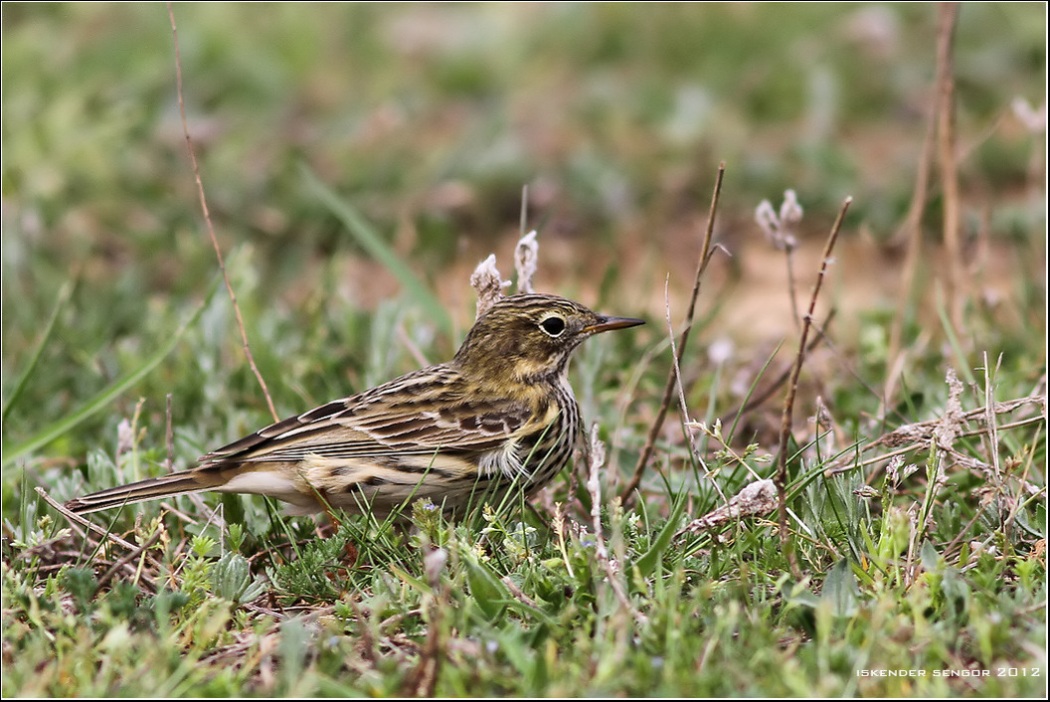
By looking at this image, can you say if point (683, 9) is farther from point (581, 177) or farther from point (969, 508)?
point (969, 508)

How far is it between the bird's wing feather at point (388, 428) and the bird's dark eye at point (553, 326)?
346 mm

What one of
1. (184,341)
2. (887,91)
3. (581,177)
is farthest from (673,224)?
(184,341)

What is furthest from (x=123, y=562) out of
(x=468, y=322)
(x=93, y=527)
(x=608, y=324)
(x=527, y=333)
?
(x=468, y=322)

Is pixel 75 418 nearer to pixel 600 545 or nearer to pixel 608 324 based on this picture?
pixel 608 324

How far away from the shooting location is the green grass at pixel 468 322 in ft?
12.9

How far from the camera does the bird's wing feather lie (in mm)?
5152

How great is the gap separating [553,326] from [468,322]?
1860 mm

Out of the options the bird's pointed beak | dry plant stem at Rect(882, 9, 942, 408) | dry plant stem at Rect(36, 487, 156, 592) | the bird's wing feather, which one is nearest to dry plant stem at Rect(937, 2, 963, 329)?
dry plant stem at Rect(882, 9, 942, 408)

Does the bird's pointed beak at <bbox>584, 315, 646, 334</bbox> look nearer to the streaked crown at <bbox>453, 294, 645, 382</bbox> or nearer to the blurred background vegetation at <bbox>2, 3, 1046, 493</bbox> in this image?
the streaked crown at <bbox>453, 294, 645, 382</bbox>

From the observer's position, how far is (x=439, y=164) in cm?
955

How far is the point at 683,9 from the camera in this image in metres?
11.7

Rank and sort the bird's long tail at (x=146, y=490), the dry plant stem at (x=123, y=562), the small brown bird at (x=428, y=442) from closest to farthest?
the dry plant stem at (x=123, y=562), the bird's long tail at (x=146, y=490), the small brown bird at (x=428, y=442)

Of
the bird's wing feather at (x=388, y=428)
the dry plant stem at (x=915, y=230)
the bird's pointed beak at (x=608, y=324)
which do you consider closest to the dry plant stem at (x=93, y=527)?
the bird's wing feather at (x=388, y=428)

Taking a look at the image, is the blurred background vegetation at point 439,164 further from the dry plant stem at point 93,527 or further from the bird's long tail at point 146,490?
the dry plant stem at point 93,527
